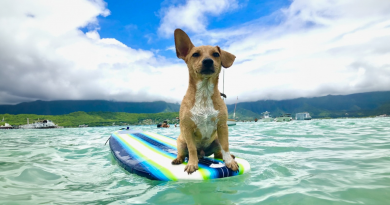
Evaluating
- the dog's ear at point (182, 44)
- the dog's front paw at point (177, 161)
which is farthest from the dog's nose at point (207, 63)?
the dog's front paw at point (177, 161)

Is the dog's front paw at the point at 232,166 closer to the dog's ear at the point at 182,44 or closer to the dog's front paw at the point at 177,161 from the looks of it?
the dog's front paw at the point at 177,161

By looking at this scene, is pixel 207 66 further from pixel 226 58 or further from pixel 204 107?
pixel 204 107

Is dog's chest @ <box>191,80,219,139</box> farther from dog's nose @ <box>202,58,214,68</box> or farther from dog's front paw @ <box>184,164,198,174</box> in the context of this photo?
dog's front paw @ <box>184,164,198,174</box>

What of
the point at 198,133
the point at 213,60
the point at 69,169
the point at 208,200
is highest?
the point at 213,60

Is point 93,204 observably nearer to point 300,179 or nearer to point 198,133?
point 198,133

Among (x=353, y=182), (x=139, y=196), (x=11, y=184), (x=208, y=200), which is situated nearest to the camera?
(x=208, y=200)

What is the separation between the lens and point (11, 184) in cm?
330

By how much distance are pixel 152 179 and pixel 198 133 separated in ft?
3.37

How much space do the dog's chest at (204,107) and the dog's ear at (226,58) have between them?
0.39 metres

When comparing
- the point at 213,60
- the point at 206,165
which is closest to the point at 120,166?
the point at 206,165

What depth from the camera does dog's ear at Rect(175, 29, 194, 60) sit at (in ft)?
10.1

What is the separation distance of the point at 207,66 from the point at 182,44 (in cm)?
68

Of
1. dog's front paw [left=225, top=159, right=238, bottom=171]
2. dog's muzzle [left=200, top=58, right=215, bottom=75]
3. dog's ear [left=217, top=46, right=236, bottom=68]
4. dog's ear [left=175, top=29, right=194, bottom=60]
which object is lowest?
dog's front paw [left=225, top=159, right=238, bottom=171]

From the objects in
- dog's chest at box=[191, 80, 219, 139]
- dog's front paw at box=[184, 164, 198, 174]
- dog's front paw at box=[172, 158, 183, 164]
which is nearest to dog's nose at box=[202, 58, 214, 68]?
dog's chest at box=[191, 80, 219, 139]
